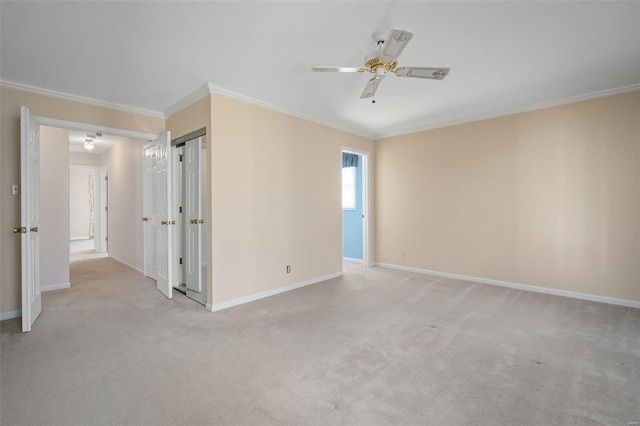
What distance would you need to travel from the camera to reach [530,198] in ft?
14.1

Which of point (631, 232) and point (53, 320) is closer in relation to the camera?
point (53, 320)

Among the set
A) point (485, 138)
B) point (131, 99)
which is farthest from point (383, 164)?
point (131, 99)

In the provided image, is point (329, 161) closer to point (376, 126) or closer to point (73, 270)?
point (376, 126)

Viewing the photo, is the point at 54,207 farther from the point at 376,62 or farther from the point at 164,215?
the point at 376,62

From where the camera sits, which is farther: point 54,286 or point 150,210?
point 150,210

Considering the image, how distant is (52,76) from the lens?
10.4 feet

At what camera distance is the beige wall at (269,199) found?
358 centimetres

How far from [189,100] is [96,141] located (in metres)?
4.01

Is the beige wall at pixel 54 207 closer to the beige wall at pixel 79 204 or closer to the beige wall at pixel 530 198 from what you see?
the beige wall at pixel 530 198

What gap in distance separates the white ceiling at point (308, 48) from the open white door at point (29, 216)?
0.64 metres

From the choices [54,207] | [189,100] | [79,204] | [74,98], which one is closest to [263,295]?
[189,100]

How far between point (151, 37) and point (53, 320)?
10.0 ft

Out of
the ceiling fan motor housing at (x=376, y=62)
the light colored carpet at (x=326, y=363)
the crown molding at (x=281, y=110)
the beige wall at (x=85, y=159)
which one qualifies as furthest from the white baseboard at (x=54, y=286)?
the ceiling fan motor housing at (x=376, y=62)

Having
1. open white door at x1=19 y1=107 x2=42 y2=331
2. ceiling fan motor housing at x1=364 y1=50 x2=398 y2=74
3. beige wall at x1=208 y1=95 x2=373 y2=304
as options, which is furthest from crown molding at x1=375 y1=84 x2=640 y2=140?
open white door at x1=19 y1=107 x2=42 y2=331
